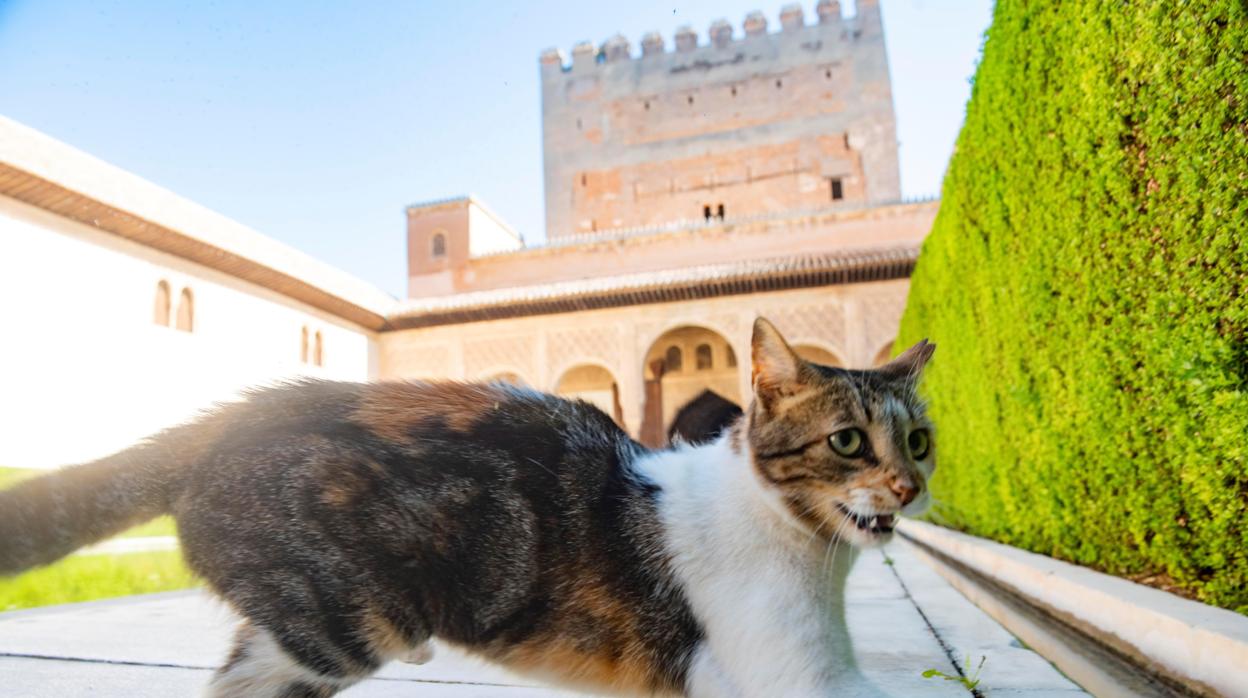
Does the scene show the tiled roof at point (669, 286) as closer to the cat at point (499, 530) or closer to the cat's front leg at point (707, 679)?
the cat at point (499, 530)

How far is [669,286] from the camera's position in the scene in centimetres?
1717

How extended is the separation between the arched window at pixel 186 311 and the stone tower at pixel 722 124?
15205 millimetres

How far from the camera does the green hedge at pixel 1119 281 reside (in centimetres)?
170

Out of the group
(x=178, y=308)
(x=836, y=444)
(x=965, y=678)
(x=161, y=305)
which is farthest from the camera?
(x=178, y=308)

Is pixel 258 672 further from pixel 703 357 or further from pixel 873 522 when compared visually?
pixel 703 357

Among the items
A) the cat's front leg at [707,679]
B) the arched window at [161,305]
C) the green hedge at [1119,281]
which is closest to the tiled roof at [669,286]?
the arched window at [161,305]

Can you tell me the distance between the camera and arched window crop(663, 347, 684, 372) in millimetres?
20250

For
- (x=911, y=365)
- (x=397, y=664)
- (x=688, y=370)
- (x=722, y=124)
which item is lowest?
(x=397, y=664)

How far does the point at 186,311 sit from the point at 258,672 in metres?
13.4

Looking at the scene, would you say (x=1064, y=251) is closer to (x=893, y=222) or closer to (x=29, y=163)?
(x=29, y=163)

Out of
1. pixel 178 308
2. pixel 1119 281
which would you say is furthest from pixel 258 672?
pixel 178 308

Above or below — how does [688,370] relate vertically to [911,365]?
above

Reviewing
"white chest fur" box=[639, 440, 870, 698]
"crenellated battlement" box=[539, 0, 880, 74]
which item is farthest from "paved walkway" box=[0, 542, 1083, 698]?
"crenellated battlement" box=[539, 0, 880, 74]

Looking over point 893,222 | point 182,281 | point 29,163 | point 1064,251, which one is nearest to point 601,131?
point 893,222
